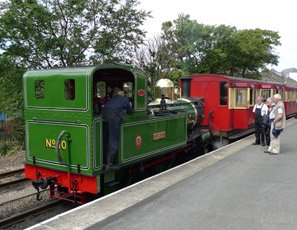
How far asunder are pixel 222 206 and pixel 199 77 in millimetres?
8370

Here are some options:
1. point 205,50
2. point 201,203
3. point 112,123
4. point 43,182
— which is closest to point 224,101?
point 112,123

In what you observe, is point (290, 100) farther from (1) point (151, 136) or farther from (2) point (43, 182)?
(2) point (43, 182)

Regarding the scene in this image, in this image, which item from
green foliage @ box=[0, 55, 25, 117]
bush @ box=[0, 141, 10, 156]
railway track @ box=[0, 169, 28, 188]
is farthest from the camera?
bush @ box=[0, 141, 10, 156]

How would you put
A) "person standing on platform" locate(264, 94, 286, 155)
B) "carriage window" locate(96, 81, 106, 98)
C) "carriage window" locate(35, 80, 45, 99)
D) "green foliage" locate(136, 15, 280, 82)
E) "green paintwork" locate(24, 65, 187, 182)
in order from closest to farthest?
"green paintwork" locate(24, 65, 187, 182) < "carriage window" locate(35, 80, 45, 99) < "carriage window" locate(96, 81, 106, 98) < "person standing on platform" locate(264, 94, 286, 155) < "green foliage" locate(136, 15, 280, 82)

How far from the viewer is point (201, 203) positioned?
17.3 feet

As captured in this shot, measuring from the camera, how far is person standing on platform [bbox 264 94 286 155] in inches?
355

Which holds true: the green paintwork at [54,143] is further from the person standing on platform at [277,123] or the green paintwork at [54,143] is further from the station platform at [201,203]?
the person standing on platform at [277,123]

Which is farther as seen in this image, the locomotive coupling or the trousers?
the trousers

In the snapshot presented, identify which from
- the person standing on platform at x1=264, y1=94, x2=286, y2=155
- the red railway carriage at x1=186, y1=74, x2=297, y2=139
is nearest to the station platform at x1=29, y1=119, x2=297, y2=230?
the person standing on platform at x1=264, y1=94, x2=286, y2=155

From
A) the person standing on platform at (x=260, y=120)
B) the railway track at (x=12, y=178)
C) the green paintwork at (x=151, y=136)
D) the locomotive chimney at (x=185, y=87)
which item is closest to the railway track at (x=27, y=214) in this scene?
the green paintwork at (x=151, y=136)

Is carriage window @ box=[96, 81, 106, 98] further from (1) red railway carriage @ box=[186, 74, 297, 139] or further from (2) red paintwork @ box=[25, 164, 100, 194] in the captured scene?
(1) red railway carriage @ box=[186, 74, 297, 139]

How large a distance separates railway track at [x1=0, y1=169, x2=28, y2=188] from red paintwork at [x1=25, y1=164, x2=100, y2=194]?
157 centimetres

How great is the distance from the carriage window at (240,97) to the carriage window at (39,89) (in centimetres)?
824

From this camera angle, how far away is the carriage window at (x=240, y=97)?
12.9m
